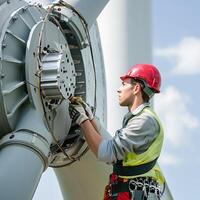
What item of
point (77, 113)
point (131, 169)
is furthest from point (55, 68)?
point (131, 169)

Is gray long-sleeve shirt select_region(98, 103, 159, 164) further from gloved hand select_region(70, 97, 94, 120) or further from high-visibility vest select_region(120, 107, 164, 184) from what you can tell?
gloved hand select_region(70, 97, 94, 120)

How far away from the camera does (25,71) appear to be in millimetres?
4008

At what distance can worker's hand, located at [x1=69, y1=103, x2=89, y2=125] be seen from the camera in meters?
4.50

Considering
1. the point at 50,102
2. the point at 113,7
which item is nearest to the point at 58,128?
the point at 50,102

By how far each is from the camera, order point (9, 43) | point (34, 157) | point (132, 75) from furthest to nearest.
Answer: point (132, 75) → point (9, 43) → point (34, 157)

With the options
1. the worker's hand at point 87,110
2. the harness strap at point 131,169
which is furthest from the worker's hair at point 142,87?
the harness strap at point 131,169

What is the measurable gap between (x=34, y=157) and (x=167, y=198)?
158 centimetres

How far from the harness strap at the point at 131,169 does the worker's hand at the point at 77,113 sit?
465 millimetres

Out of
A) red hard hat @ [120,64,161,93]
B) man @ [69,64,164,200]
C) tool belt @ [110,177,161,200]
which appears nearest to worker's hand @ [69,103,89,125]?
man @ [69,64,164,200]

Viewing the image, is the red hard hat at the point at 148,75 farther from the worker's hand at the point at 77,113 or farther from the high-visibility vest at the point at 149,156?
the worker's hand at the point at 77,113

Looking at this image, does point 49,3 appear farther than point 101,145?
Yes

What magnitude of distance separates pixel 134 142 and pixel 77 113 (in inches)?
22.9

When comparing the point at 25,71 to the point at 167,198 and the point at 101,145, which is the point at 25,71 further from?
the point at 167,198

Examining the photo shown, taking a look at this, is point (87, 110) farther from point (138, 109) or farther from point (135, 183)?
point (135, 183)
